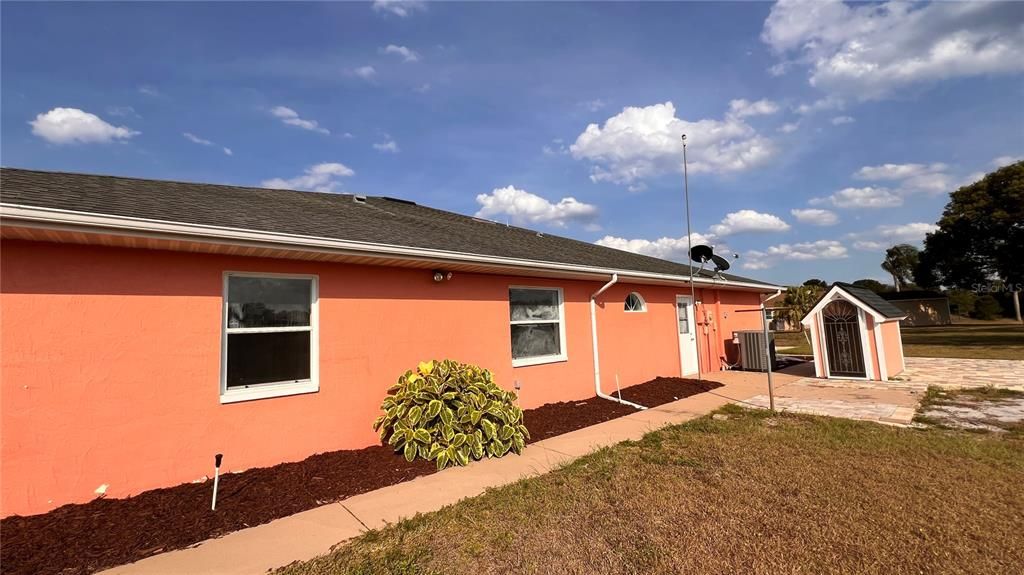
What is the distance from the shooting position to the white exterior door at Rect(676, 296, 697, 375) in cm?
1112

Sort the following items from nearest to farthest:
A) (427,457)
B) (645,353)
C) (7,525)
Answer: (7,525)
(427,457)
(645,353)

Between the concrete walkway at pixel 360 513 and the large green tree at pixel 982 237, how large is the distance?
33.0m

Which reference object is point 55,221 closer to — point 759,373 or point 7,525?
point 7,525

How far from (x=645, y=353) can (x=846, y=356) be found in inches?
206

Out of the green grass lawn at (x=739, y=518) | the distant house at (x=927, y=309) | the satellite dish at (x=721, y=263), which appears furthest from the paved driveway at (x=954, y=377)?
the distant house at (x=927, y=309)

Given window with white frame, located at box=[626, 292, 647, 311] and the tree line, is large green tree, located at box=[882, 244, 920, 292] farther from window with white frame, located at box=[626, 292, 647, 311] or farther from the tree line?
window with white frame, located at box=[626, 292, 647, 311]

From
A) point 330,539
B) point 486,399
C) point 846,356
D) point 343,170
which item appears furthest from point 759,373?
point 343,170

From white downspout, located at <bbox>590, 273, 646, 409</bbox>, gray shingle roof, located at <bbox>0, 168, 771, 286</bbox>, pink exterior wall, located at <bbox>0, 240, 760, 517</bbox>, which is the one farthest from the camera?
white downspout, located at <bbox>590, 273, 646, 409</bbox>

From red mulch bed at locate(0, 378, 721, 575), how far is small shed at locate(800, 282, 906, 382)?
420 inches

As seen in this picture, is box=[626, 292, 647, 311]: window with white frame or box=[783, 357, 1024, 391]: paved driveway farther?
box=[626, 292, 647, 311]: window with white frame

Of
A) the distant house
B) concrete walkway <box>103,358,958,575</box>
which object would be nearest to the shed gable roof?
concrete walkway <box>103,358,958,575</box>

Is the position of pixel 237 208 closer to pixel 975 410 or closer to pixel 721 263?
pixel 721 263

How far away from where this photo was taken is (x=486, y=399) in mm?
5312

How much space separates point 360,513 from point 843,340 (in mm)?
11757
